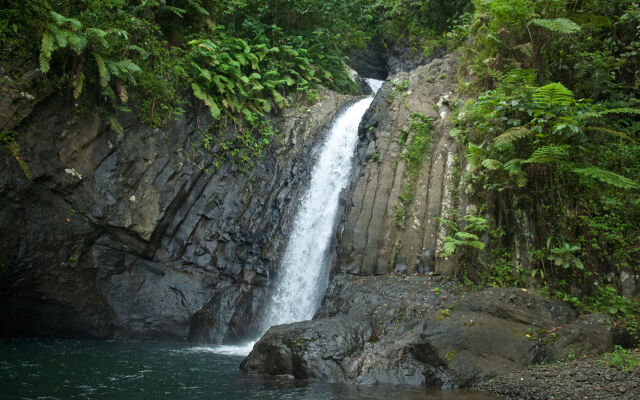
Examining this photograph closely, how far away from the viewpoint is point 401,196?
34.4ft

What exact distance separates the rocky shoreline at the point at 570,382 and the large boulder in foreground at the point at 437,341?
0.91 feet

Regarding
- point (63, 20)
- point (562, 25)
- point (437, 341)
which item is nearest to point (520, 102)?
point (562, 25)

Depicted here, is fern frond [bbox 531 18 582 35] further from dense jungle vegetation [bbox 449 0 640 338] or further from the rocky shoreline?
the rocky shoreline

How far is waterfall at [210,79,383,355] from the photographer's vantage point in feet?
36.4

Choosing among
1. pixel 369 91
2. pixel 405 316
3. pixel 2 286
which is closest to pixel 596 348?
pixel 405 316

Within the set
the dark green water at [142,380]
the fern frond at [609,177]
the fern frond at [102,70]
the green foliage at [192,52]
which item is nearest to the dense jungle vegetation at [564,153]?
the fern frond at [609,177]

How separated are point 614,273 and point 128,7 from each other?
1370 centimetres

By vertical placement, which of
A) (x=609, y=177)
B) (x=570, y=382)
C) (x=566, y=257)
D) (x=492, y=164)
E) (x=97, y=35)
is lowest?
(x=570, y=382)

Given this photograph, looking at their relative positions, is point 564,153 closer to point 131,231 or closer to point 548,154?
point 548,154

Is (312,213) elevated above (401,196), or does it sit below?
below

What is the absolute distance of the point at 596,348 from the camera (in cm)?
634

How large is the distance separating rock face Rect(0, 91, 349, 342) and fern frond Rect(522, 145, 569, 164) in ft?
24.3

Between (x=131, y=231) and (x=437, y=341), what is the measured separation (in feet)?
26.2

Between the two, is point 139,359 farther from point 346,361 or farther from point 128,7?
point 128,7
